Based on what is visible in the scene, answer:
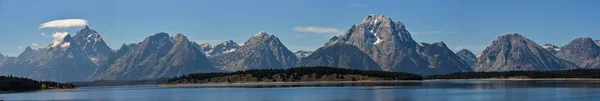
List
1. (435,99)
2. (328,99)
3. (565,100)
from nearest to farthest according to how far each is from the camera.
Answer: (565,100)
(435,99)
(328,99)

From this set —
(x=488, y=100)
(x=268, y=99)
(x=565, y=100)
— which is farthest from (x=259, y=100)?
(x=565, y=100)

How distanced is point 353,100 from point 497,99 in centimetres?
2995

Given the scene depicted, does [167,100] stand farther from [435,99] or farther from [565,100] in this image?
[565,100]

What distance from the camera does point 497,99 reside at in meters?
154

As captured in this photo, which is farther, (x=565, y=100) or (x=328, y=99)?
(x=328, y=99)

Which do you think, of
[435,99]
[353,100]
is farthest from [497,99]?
[353,100]

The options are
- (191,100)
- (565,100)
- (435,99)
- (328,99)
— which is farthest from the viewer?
(191,100)

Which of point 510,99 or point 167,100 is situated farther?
point 167,100

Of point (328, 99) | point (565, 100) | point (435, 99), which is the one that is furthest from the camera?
point (328, 99)

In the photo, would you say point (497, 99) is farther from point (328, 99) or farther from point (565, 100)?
point (328, 99)

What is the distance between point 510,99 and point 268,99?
187ft

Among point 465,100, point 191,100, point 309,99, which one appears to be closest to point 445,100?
point 465,100

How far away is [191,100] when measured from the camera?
18450 centimetres

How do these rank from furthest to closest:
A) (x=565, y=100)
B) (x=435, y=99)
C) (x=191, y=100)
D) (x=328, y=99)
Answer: (x=191, y=100) < (x=328, y=99) < (x=435, y=99) < (x=565, y=100)
